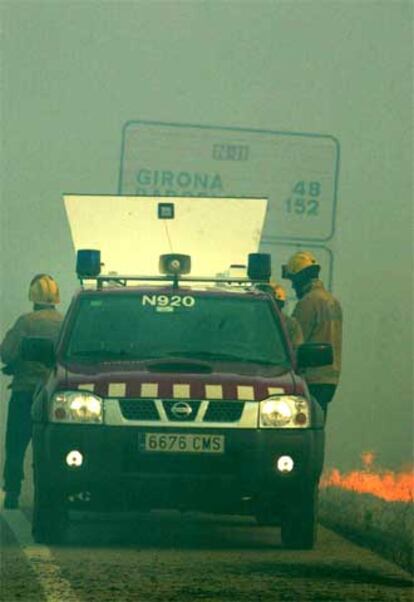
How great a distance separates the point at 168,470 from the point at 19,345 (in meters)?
3.57

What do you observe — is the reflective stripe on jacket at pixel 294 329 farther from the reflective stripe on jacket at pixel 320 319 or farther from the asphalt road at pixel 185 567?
the asphalt road at pixel 185 567

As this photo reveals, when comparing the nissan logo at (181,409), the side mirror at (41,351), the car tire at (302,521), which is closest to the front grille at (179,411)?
the nissan logo at (181,409)

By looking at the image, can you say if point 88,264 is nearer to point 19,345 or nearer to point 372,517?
point 19,345

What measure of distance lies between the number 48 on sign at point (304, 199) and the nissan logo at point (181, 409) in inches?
432

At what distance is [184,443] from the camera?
13391mm

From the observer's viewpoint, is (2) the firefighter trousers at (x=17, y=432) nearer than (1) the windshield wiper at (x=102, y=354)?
No

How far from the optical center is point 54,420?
13.5m

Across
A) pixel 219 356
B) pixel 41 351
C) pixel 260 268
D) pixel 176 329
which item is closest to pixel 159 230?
pixel 260 268

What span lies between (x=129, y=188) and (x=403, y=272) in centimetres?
336

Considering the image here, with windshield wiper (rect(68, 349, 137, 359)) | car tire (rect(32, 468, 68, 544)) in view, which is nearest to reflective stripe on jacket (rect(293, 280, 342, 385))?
windshield wiper (rect(68, 349, 137, 359))

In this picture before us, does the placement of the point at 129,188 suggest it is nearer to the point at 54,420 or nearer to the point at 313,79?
the point at 313,79

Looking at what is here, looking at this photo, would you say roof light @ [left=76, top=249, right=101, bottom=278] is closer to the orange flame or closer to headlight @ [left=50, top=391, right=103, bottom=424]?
headlight @ [left=50, top=391, right=103, bottom=424]

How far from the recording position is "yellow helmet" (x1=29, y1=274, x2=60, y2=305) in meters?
Result: 16.9

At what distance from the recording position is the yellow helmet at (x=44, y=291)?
55.5ft
